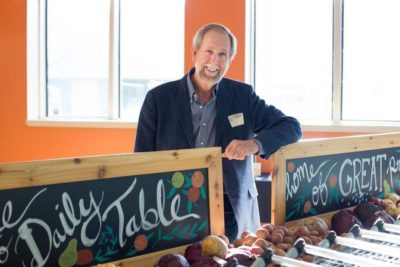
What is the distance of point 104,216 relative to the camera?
129cm

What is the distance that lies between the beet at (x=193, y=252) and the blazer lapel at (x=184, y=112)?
0.68m

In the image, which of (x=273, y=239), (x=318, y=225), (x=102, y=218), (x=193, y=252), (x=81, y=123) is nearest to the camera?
(x=102, y=218)

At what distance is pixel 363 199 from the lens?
2.00 meters

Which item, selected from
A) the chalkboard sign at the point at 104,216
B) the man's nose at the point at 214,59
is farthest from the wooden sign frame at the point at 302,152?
the man's nose at the point at 214,59

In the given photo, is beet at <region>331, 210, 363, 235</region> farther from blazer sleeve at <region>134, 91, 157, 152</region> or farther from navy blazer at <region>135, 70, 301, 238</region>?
blazer sleeve at <region>134, 91, 157, 152</region>

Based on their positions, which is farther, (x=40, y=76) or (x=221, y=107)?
(x=40, y=76)

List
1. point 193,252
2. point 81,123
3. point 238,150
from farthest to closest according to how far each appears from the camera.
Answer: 1. point 81,123
2. point 238,150
3. point 193,252

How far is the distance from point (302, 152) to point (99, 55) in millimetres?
4045

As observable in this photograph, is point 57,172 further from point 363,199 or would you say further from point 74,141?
point 74,141

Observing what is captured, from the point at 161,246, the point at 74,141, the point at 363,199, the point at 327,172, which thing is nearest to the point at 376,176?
the point at 363,199

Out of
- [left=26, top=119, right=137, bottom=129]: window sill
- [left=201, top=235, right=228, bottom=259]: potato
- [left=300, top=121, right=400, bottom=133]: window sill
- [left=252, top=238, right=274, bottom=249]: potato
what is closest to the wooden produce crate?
[left=252, top=238, right=274, bottom=249]: potato

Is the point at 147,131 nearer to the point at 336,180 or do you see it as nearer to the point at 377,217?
the point at 336,180


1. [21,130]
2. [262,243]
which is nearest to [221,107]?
[262,243]

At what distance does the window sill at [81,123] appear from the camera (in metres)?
5.05
